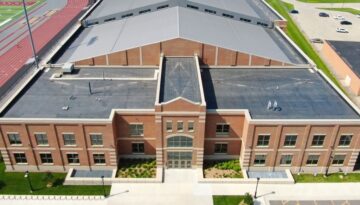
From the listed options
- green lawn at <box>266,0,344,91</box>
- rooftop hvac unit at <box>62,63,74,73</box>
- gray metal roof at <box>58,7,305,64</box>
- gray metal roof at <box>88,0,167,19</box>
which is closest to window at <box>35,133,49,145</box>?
rooftop hvac unit at <box>62,63,74,73</box>

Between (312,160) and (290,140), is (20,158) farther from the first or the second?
(312,160)

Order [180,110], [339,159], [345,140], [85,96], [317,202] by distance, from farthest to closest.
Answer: [85,96] < [339,159] < [345,140] < [317,202] < [180,110]

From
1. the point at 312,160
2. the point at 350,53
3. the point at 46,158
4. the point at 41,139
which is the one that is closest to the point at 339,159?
the point at 312,160

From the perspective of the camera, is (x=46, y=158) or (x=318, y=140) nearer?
(x=318, y=140)

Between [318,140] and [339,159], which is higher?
[318,140]

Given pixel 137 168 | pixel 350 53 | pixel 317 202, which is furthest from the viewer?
pixel 350 53
